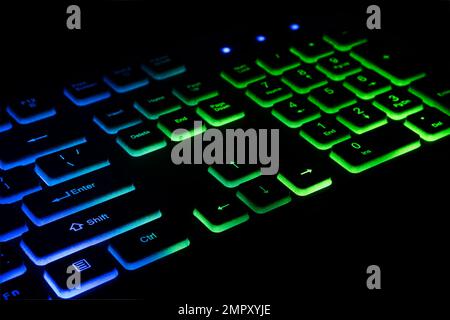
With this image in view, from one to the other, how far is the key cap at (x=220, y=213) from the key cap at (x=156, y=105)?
0.15m

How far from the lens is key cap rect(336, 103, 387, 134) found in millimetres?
616

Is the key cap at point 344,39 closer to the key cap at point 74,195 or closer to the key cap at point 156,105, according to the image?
the key cap at point 156,105

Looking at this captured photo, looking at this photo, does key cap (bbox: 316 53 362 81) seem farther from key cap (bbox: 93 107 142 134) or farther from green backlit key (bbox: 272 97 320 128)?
key cap (bbox: 93 107 142 134)

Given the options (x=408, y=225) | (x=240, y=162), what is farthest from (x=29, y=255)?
(x=408, y=225)

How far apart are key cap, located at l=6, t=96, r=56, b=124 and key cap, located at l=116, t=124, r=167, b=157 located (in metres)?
0.09

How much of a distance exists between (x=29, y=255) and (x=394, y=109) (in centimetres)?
40

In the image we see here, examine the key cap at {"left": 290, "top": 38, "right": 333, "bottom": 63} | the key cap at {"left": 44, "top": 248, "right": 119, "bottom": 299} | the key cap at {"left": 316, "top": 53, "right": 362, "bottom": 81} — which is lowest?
the key cap at {"left": 44, "top": 248, "right": 119, "bottom": 299}

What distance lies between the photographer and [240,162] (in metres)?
0.57

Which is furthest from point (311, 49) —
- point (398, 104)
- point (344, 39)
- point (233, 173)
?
point (233, 173)

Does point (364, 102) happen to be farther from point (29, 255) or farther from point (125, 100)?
point (29, 255)

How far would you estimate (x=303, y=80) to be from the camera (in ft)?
2.26

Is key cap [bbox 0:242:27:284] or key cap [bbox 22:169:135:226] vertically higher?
key cap [bbox 22:169:135:226]

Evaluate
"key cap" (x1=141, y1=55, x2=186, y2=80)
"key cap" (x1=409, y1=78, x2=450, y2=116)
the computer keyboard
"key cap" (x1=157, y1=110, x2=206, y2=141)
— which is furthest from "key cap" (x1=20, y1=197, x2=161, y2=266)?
"key cap" (x1=409, y1=78, x2=450, y2=116)

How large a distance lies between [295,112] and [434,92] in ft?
0.53
